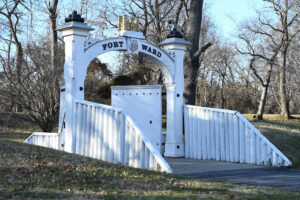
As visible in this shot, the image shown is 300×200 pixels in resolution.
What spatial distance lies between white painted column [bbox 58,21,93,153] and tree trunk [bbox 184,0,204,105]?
822 cm

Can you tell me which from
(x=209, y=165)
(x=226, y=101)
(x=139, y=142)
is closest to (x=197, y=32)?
(x=209, y=165)

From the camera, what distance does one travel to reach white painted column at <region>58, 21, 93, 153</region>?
11516 millimetres

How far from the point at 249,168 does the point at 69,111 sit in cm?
488

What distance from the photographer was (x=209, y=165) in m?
11.9

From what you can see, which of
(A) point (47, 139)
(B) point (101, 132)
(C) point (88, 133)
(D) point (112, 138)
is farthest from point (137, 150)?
(A) point (47, 139)

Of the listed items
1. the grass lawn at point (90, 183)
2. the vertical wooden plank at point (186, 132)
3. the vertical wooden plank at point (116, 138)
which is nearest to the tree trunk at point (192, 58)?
the vertical wooden plank at point (186, 132)

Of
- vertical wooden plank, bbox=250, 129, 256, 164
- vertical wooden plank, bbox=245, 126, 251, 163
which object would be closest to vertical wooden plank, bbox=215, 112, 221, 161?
vertical wooden plank, bbox=245, 126, 251, 163

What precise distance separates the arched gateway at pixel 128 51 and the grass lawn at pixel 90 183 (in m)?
2.62

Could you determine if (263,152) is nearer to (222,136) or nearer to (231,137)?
(231,137)

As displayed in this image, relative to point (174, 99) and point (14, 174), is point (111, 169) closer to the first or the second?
point (14, 174)

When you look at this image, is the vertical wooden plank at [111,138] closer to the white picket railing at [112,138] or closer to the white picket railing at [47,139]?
the white picket railing at [112,138]

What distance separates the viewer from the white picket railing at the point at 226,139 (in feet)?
39.7

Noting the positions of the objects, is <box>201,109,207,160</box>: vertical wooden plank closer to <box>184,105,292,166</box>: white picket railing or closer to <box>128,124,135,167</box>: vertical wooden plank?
<box>184,105,292,166</box>: white picket railing

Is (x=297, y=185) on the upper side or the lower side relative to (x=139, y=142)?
lower
